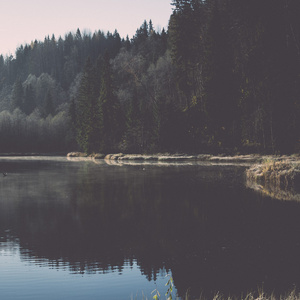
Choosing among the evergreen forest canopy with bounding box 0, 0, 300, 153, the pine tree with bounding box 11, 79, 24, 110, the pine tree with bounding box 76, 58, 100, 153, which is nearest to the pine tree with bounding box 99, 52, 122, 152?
the evergreen forest canopy with bounding box 0, 0, 300, 153

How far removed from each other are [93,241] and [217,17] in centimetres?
6094

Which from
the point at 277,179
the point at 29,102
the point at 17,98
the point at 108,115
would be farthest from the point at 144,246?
the point at 17,98

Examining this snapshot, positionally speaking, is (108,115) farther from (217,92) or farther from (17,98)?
(17,98)

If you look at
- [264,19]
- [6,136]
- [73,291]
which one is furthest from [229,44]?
[6,136]

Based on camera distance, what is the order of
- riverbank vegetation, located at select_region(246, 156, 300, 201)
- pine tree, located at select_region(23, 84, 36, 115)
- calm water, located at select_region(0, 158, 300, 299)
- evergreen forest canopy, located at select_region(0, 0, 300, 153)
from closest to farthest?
calm water, located at select_region(0, 158, 300, 299) < riverbank vegetation, located at select_region(246, 156, 300, 201) < evergreen forest canopy, located at select_region(0, 0, 300, 153) < pine tree, located at select_region(23, 84, 36, 115)

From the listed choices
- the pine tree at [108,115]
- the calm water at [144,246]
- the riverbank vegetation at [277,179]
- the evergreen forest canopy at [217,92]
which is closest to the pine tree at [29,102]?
the evergreen forest canopy at [217,92]

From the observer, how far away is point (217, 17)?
225 ft

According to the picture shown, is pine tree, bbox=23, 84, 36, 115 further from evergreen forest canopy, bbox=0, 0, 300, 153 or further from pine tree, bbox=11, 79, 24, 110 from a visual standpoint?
evergreen forest canopy, bbox=0, 0, 300, 153

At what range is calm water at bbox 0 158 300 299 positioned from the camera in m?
9.68

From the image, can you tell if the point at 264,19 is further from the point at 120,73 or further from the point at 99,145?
the point at 120,73

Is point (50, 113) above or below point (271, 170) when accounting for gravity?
above

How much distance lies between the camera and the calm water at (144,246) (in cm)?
968

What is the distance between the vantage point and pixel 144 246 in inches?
516

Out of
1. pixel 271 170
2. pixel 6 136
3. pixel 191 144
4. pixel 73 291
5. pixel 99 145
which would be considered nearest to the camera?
pixel 73 291
